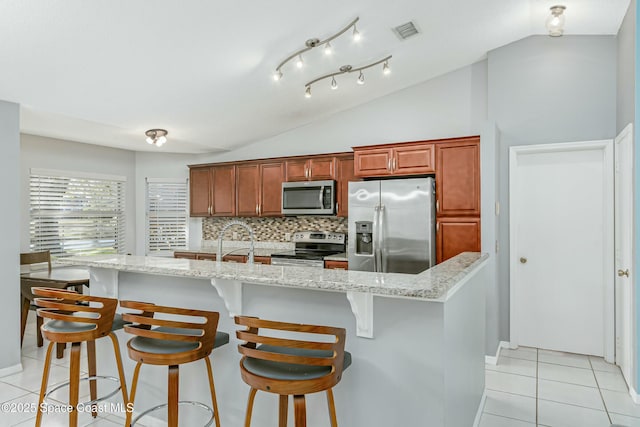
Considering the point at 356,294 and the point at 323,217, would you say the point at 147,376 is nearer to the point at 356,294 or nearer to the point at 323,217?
the point at 356,294

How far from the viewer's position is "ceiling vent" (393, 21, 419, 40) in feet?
11.1

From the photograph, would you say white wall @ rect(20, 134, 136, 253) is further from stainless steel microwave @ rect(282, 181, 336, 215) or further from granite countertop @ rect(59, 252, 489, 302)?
granite countertop @ rect(59, 252, 489, 302)

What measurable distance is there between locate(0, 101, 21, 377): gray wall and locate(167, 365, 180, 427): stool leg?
2.58 m

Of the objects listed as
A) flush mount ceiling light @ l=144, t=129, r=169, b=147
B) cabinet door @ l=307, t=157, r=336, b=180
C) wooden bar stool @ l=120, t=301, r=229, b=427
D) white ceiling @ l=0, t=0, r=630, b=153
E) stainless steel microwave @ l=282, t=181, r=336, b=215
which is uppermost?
white ceiling @ l=0, t=0, r=630, b=153

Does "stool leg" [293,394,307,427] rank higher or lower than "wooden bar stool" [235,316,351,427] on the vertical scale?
lower

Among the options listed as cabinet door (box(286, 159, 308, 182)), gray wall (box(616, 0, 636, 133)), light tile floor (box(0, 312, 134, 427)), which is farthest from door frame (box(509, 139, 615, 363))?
light tile floor (box(0, 312, 134, 427))

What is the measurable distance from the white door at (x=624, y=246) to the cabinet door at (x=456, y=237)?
1181 millimetres

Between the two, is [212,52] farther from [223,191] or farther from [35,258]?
[35,258]

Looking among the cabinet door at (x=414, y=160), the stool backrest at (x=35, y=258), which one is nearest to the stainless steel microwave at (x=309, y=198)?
the cabinet door at (x=414, y=160)

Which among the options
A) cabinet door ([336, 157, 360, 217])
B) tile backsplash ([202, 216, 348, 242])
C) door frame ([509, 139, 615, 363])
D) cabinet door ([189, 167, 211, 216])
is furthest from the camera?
cabinet door ([189, 167, 211, 216])

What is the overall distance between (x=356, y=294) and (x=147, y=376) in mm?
1659

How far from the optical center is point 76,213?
5.54 metres

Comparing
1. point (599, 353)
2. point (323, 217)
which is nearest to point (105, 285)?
point (323, 217)

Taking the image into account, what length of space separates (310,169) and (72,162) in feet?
10.9
